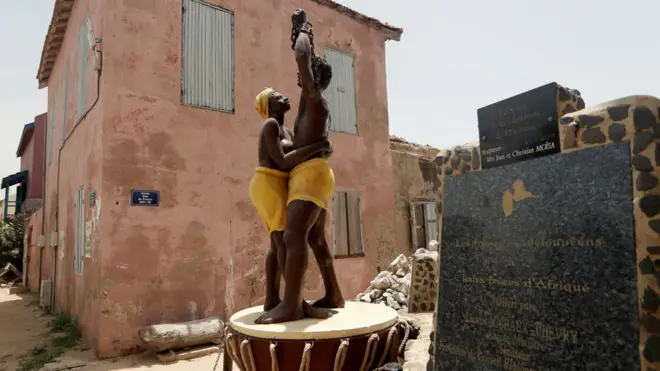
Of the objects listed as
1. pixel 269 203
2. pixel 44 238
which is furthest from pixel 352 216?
pixel 44 238

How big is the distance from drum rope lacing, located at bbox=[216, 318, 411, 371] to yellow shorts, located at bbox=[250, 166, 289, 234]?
773 millimetres

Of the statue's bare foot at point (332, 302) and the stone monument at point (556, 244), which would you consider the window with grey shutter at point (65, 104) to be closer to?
the statue's bare foot at point (332, 302)

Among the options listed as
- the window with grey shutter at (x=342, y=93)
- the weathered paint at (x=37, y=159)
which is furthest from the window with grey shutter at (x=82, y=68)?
the weathered paint at (x=37, y=159)

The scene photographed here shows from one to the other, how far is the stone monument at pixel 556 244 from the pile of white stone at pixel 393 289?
4375 millimetres

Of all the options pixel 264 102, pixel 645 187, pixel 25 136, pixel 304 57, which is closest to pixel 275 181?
pixel 264 102

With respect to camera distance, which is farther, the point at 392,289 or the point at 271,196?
the point at 392,289

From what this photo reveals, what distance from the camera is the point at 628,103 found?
173 centimetres

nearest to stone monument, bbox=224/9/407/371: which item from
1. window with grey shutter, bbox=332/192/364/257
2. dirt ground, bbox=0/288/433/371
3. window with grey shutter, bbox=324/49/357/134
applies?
dirt ground, bbox=0/288/433/371

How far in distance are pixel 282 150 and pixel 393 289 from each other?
471 centimetres

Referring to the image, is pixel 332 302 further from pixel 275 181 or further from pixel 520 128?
pixel 520 128

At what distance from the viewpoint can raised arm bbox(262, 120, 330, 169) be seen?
2.83 metres

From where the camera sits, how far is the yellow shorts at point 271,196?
290 centimetres

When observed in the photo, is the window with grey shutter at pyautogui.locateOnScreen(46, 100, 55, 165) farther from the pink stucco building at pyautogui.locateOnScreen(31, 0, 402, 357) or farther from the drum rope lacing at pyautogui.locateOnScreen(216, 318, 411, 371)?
the drum rope lacing at pyautogui.locateOnScreen(216, 318, 411, 371)

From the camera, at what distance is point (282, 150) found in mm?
2936
